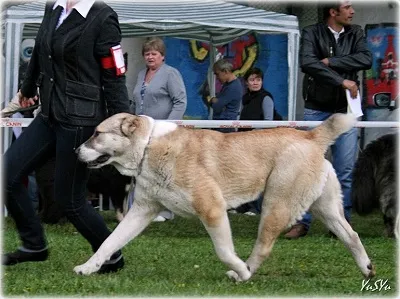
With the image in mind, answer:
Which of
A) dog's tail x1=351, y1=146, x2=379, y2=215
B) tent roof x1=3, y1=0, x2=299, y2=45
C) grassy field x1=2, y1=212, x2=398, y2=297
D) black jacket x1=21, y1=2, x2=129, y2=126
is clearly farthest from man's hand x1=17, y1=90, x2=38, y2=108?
dog's tail x1=351, y1=146, x2=379, y2=215

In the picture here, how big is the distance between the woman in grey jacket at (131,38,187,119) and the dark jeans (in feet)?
10.5

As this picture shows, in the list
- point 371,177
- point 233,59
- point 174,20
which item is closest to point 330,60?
point 371,177

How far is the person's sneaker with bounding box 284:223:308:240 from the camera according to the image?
8586 mm

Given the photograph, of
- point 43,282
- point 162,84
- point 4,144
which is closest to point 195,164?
point 43,282

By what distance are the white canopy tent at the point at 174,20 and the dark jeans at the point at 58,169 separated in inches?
138

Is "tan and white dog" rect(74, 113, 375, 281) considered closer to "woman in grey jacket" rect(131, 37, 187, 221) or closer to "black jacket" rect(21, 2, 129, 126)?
"black jacket" rect(21, 2, 129, 126)

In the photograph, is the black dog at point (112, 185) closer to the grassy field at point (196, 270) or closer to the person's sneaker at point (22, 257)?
the grassy field at point (196, 270)

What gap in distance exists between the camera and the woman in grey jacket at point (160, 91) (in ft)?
30.6

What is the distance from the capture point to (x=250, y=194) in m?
6.14

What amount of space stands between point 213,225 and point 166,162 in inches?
19.9

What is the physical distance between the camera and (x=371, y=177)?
8914 millimetres

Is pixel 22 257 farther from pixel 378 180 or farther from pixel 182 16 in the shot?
pixel 182 16

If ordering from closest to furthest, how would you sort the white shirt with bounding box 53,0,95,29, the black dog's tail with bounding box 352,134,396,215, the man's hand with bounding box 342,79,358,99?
the white shirt with bounding box 53,0,95,29 → the man's hand with bounding box 342,79,358,99 → the black dog's tail with bounding box 352,134,396,215

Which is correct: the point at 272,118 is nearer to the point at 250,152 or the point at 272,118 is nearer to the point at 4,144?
the point at 4,144
